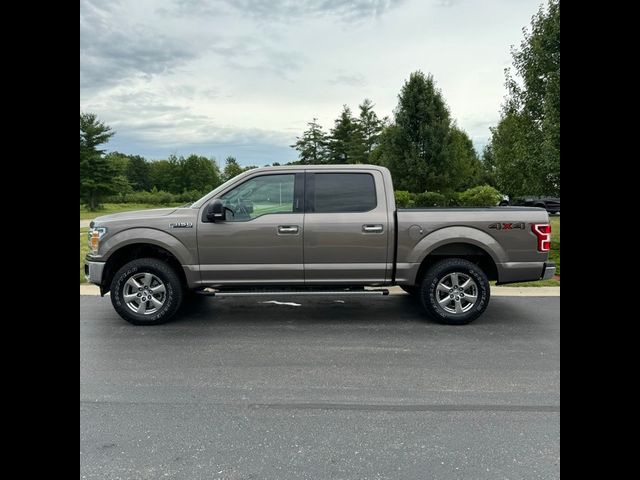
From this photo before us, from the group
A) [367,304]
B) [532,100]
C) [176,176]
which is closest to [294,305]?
[367,304]

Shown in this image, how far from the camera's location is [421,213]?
582 centimetres

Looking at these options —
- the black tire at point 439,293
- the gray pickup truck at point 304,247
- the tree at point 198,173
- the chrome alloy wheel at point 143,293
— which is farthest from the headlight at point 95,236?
the tree at point 198,173

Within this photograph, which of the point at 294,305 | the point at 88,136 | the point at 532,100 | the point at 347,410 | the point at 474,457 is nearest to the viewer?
the point at 474,457

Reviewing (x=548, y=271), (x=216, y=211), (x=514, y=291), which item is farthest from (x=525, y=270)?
(x=216, y=211)

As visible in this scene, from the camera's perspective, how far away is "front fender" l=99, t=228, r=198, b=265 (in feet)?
18.7

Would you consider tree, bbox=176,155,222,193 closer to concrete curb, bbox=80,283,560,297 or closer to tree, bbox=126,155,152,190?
tree, bbox=126,155,152,190

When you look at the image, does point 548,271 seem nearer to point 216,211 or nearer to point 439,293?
point 439,293

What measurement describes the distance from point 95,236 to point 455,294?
15.1 ft

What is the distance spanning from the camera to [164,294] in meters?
5.76

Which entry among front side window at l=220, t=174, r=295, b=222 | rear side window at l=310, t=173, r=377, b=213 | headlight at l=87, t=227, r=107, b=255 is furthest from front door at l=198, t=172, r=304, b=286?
headlight at l=87, t=227, r=107, b=255

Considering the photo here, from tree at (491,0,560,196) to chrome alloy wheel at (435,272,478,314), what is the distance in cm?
573
